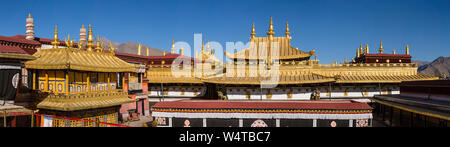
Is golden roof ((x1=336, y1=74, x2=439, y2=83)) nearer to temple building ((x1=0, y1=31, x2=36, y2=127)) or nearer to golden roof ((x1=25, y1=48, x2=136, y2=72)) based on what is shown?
golden roof ((x1=25, y1=48, x2=136, y2=72))

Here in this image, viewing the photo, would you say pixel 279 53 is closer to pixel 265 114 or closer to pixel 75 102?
pixel 265 114

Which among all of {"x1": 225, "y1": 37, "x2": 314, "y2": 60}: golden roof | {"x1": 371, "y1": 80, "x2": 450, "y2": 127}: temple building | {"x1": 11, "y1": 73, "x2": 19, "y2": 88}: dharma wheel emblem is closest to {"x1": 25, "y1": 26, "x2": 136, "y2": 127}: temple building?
{"x1": 11, "y1": 73, "x2": 19, "y2": 88}: dharma wheel emblem

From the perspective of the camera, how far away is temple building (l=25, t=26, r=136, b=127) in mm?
12867

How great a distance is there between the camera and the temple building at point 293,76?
19656mm

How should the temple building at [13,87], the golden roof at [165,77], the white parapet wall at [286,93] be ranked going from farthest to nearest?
1. the golden roof at [165,77]
2. the white parapet wall at [286,93]
3. the temple building at [13,87]

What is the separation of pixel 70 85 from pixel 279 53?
16606mm

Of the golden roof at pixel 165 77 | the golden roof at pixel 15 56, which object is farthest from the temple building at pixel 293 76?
the golden roof at pixel 15 56

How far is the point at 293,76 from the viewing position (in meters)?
20.1

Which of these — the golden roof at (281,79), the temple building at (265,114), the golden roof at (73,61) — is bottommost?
the temple building at (265,114)

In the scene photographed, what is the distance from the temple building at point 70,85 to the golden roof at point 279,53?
11788mm

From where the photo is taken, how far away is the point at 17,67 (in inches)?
502

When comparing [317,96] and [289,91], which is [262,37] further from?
[317,96]

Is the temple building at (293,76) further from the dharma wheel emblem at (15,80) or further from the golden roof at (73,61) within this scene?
the dharma wheel emblem at (15,80)
